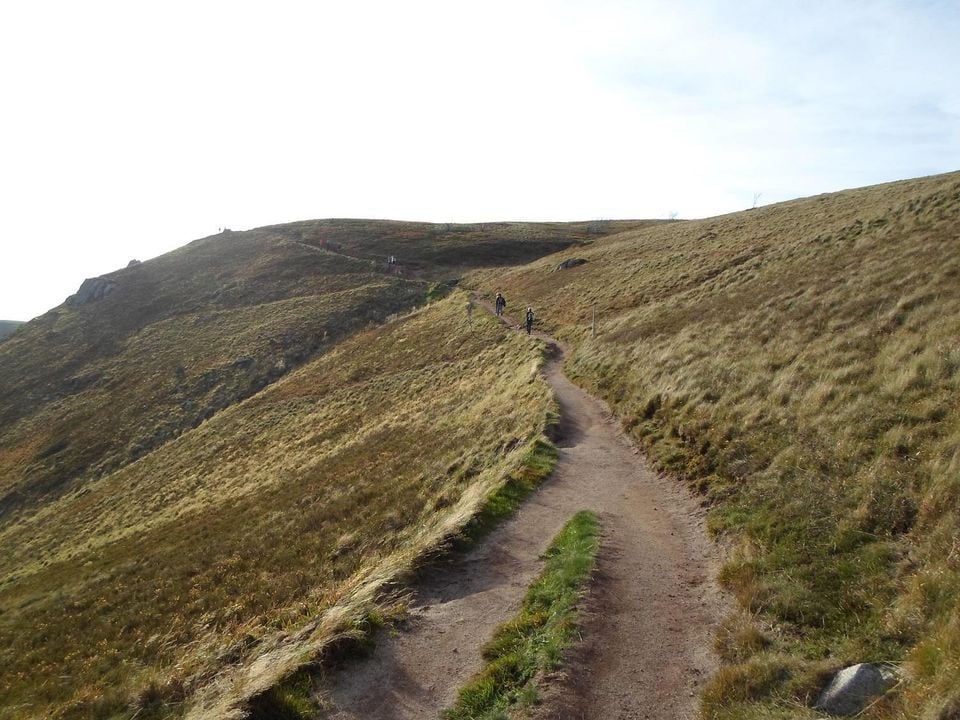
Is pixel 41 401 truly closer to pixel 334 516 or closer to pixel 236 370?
pixel 236 370

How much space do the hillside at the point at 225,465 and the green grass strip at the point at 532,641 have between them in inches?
105

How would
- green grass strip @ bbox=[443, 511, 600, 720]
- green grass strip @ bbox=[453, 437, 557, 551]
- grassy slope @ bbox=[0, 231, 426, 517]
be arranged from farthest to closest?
grassy slope @ bbox=[0, 231, 426, 517]
green grass strip @ bbox=[453, 437, 557, 551]
green grass strip @ bbox=[443, 511, 600, 720]

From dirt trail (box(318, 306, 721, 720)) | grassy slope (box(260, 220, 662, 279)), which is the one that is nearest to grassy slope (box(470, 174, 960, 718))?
dirt trail (box(318, 306, 721, 720))

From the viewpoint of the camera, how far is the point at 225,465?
34.4m

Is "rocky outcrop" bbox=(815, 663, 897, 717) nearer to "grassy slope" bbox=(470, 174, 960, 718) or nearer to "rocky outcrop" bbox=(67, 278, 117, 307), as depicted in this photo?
"grassy slope" bbox=(470, 174, 960, 718)

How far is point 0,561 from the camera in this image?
31.7 m

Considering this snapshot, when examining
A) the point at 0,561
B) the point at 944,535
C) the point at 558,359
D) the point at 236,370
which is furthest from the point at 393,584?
the point at 236,370

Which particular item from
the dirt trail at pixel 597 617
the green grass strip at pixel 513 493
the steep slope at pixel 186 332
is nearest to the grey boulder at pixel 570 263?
the steep slope at pixel 186 332

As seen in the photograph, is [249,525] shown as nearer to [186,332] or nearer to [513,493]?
[513,493]

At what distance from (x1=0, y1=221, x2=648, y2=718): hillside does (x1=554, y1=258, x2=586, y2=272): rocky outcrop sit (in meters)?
14.5

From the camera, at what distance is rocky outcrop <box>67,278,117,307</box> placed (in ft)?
257

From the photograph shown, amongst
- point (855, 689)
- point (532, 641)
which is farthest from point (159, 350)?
point (855, 689)

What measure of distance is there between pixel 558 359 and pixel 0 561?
3486 centimetres

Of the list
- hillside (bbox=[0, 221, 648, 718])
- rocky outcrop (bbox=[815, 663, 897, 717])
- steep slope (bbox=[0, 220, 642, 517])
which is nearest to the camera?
rocky outcrop (bbox=[815, 663, 897, 717])
